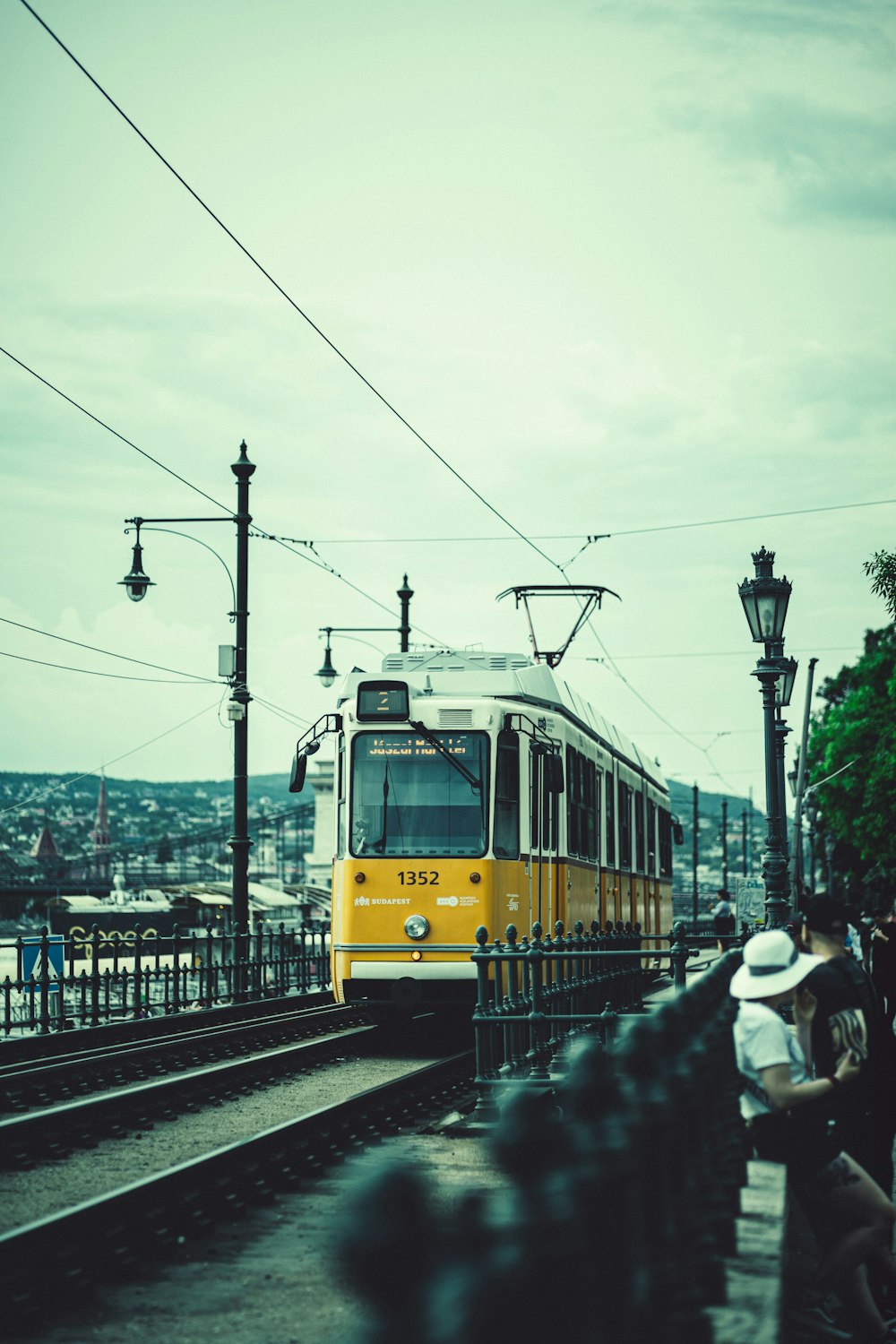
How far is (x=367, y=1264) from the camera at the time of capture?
2.56 metres

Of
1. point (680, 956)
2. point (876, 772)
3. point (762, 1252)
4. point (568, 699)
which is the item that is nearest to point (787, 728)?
point (568, 699)

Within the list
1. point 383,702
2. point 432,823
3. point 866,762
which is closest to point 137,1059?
point 432,823

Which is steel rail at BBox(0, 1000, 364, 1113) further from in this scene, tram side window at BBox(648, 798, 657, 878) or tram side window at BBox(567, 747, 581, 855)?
tram side window at BBox(648, 798, 657, 878)

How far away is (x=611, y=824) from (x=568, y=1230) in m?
19.9

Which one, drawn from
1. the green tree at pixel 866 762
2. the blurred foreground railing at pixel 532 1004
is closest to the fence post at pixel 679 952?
the blurred foreground railing at pixel 532 1004

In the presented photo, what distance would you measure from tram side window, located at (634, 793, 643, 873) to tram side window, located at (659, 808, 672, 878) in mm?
3495

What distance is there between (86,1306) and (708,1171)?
2899mm

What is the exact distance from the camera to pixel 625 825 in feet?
79.6

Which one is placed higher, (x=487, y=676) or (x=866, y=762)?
(x=866, y=762)

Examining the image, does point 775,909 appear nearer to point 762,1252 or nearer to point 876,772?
point 762,1252

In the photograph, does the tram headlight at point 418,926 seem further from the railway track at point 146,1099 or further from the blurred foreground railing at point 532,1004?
the railway track at point 146,1099

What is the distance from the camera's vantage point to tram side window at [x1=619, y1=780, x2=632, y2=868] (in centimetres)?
2380

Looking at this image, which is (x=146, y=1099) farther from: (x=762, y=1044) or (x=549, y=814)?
(x=762, y=1044)

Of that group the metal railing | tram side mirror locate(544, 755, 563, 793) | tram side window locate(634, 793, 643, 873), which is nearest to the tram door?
tram side mirror locate(544, 755, 563, 793)
